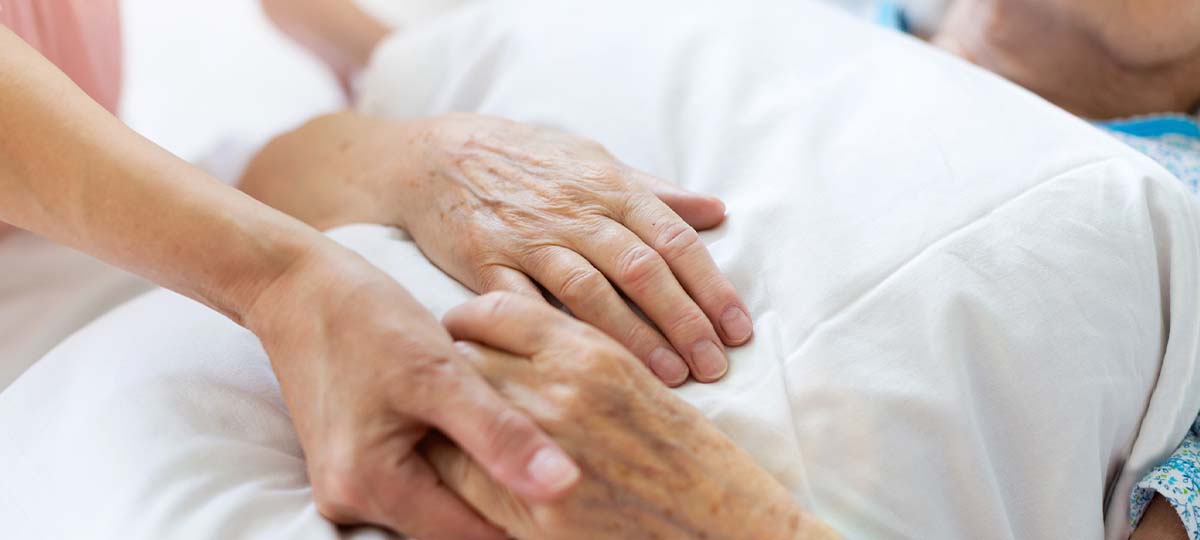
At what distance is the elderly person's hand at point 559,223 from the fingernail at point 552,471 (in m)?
0.17

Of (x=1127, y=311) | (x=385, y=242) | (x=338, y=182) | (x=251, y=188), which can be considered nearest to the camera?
(x=1127, y=311)

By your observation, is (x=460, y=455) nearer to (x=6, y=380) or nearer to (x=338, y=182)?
(x=338, y=182)

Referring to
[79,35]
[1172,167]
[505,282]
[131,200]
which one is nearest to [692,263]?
[505,282]

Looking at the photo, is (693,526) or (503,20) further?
(503,20)

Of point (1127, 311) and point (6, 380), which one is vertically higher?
point (1127, 311)

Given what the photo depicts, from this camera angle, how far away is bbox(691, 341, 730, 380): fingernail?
74cm

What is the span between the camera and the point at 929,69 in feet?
3.05

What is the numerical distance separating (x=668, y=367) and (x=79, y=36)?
2.53 feet

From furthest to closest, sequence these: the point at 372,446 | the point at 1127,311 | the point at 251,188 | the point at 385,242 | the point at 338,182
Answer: the point at 251,188 < the point at 338,182 < the point at 385,242 < the point at 1127,311 < the point at 372,446

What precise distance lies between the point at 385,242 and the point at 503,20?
407 mm

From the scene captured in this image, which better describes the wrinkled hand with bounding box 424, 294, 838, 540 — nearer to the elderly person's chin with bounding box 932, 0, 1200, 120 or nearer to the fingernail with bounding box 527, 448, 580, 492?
the fingernail with bounding box 527, 448, 580, 492

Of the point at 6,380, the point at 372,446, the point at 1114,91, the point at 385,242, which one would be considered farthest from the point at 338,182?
the point at 1114,91

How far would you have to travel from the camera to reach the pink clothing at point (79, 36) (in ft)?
3.22

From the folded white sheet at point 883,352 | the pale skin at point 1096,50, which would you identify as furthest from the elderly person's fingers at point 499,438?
the pale skin at point 1096,50
